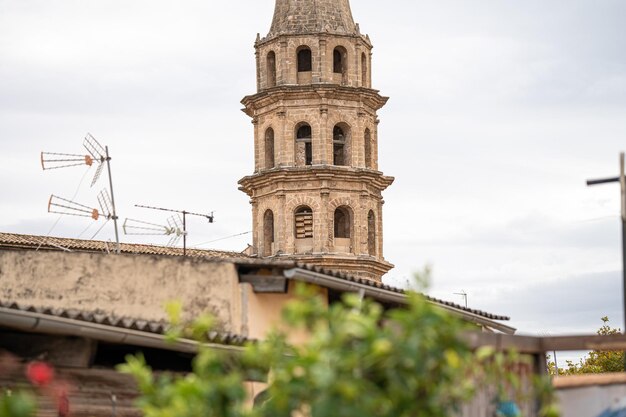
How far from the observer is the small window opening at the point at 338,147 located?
157 ft

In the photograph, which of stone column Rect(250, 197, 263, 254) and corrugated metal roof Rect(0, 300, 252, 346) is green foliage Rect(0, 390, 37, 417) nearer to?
corrugated metal roof Rect(0, 300, 252, 346)

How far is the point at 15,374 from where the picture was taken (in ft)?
47.9

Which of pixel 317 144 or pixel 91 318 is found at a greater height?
pixel 317 144

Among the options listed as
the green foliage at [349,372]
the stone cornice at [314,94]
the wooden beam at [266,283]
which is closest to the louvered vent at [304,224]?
the stone cornice at [314,94]

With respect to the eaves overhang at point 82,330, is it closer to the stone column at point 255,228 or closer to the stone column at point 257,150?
the stone column at point 255,228

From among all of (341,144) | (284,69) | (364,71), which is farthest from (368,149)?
(284,69)

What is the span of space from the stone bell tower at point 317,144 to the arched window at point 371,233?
33 millimetres

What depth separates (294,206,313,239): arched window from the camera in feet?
154

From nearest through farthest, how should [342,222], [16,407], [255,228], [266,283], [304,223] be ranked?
[16,407], [266,283], [304,223], [342,222], [255,228]

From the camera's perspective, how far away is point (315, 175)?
46594 millimetres

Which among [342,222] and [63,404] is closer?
[63,404]

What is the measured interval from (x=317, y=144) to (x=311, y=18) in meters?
4.39

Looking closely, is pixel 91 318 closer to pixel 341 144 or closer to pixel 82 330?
pixel 82 330

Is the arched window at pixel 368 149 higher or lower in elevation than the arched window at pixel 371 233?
higher
